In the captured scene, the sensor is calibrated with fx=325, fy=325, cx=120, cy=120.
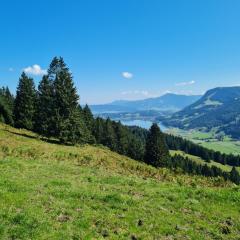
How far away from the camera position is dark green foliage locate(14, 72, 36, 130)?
76375mm

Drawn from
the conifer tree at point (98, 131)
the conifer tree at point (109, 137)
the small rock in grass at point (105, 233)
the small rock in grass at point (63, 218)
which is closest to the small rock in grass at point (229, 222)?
the small rock in grass at point (105, 233)

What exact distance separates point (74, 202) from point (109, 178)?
6.86m

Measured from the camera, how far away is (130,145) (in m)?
118

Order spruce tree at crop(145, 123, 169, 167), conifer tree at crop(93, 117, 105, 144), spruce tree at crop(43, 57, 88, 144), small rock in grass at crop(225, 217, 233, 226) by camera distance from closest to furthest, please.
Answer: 1. small rock in grass at crop(225, 217, 233, 226)
2. spruce tree at crop(43, 57, 88, 144)
3. spruce tree at crop(145, 123, 169, 167)
4. conifer tree at crop(93, 117, 105, 144)

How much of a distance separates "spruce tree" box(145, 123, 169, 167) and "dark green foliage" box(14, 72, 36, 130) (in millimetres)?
32832

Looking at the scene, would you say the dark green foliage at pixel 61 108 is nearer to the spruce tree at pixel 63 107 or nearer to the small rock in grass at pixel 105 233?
the spruce tree at pixel 63 107

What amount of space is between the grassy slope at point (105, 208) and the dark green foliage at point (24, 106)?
5497 centimetres

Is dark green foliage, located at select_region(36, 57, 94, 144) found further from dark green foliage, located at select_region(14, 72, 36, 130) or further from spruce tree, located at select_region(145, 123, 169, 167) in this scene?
spruce tree, located at select_region(145, 123, 169, 167)

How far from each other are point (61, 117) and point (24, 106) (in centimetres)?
2292

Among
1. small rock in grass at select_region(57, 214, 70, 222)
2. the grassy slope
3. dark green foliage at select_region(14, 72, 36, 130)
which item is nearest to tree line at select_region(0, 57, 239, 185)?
dark green foliage at select_region(14, 72, 36, 130)

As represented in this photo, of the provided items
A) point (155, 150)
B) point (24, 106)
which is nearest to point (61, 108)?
point (24, 106)

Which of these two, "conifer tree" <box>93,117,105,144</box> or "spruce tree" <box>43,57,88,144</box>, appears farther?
"conifer tree" <box>93,117,105,144</box>

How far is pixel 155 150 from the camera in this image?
294 feet

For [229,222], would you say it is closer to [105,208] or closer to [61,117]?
[105,208]
